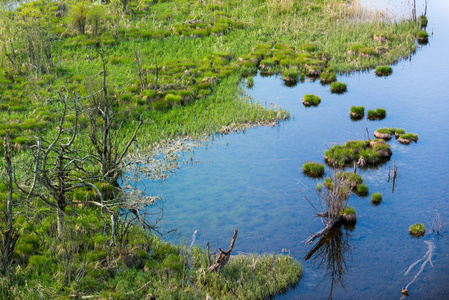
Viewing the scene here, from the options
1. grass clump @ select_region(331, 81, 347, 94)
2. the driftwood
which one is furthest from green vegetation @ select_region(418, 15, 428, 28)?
the driftwood

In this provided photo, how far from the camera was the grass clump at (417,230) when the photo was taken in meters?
12.5

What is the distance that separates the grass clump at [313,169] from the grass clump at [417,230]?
3.64 meters

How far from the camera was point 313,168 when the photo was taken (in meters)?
15.6

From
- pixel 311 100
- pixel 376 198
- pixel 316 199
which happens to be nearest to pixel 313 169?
pixel 316 199

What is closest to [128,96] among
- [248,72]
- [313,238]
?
[248,72]

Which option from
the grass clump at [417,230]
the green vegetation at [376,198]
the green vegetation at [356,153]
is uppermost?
the green vegetation at [356,153]

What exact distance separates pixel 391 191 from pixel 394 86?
9.62m

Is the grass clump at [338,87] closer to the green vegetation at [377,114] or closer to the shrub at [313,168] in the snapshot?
the green vegetation at [377,114]

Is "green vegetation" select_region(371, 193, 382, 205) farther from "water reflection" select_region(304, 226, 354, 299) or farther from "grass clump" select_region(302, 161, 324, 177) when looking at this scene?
"grass clump" select_region(302, 161, 324, 177)

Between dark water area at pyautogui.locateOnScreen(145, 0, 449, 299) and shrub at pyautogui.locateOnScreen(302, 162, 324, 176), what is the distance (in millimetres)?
381

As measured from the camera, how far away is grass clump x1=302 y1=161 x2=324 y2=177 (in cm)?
1552

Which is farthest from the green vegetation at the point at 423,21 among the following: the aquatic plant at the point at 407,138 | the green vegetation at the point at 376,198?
the green vegetation at the point at 376,198

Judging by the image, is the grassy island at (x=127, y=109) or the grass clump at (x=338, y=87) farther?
the grass clump at (x=338, y=87)

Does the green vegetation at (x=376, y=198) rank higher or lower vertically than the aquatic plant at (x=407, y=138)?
lower
